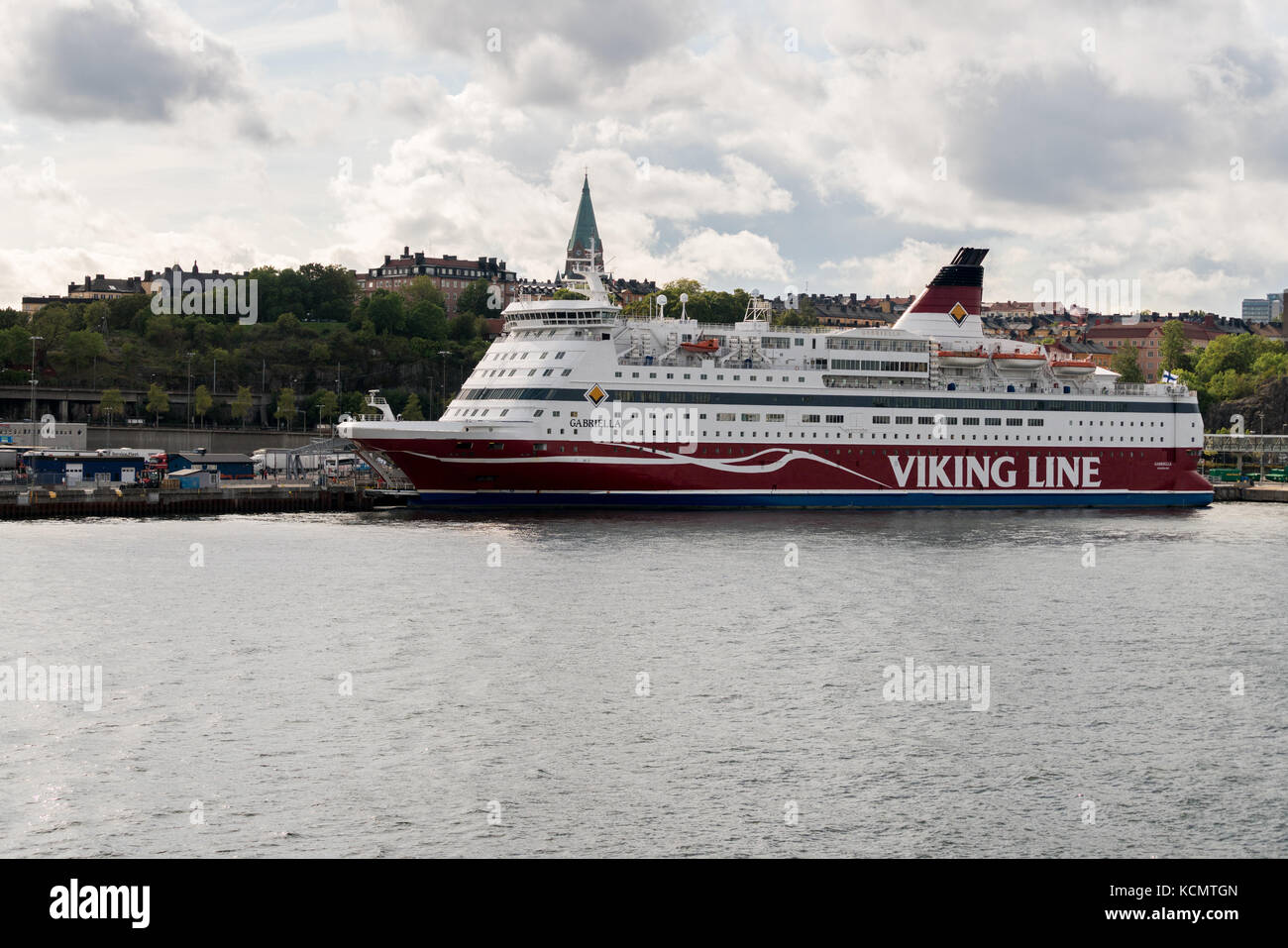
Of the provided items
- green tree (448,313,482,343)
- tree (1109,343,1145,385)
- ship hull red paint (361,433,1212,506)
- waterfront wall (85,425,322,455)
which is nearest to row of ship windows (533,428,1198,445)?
ship hull red paint (361,433,1212,506)

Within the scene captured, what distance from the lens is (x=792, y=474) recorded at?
65.4 meters

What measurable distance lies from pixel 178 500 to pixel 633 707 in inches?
1830

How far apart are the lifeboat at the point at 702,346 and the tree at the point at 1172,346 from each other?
10662cm

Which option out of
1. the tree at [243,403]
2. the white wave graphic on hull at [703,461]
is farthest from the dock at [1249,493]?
the tree at [243,403]

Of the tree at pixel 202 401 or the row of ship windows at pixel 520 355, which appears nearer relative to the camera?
the row of ship windows at pixel 520 355

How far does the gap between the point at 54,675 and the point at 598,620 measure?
42.9 ft

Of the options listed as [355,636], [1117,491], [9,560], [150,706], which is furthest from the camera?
[1117,491]

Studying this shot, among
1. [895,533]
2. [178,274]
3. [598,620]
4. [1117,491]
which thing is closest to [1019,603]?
[598,620]

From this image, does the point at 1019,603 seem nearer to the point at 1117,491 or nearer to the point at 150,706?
the point at 150,706

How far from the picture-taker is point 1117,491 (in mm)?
72625

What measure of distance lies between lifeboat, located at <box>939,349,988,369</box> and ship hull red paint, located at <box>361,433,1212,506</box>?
4.77 m

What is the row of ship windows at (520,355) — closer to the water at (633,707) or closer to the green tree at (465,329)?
the water at (633,707)

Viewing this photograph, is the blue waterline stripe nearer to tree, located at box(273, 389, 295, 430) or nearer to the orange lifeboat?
the orange lifeboat

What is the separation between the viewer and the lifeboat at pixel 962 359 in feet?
231
